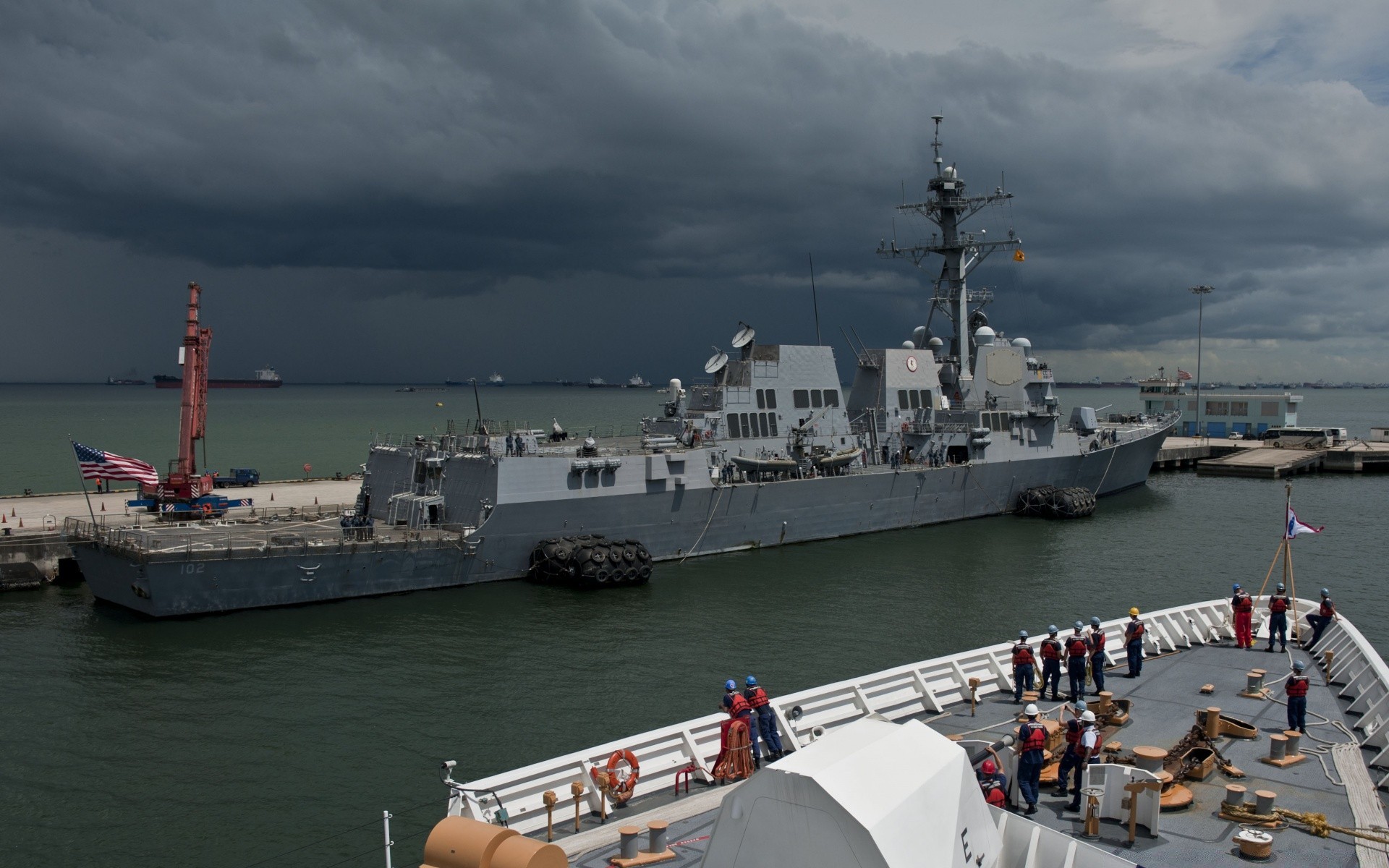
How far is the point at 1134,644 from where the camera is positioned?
629 inches

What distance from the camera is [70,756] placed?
688 inches

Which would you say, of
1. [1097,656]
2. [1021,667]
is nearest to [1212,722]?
[1097,656]

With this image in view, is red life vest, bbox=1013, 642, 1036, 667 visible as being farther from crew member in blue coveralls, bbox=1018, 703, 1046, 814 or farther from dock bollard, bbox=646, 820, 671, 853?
dock bollard, bbox=646, 820, 671, 853

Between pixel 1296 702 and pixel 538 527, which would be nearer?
pixel 1296 702

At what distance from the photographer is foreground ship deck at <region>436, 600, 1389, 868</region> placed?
973 centimetres

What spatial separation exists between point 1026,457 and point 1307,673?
33.5 metres

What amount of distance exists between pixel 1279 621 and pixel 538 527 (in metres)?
21.7

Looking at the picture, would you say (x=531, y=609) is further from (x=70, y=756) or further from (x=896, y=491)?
(x=896, y=491)

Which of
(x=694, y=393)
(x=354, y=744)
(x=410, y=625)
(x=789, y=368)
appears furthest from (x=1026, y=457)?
(x=354, y=744)

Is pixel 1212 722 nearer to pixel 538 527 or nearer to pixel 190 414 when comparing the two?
pixel 538 527

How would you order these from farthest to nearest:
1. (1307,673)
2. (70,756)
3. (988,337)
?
1. (988,337)
2. (70,756)
3. (1307,673)

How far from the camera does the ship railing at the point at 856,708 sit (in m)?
11.0

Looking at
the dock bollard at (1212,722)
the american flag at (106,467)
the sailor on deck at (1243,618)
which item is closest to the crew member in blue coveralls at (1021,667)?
the dock bollard at (1212,722)

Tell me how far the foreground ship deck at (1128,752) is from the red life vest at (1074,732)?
2.03 ft
